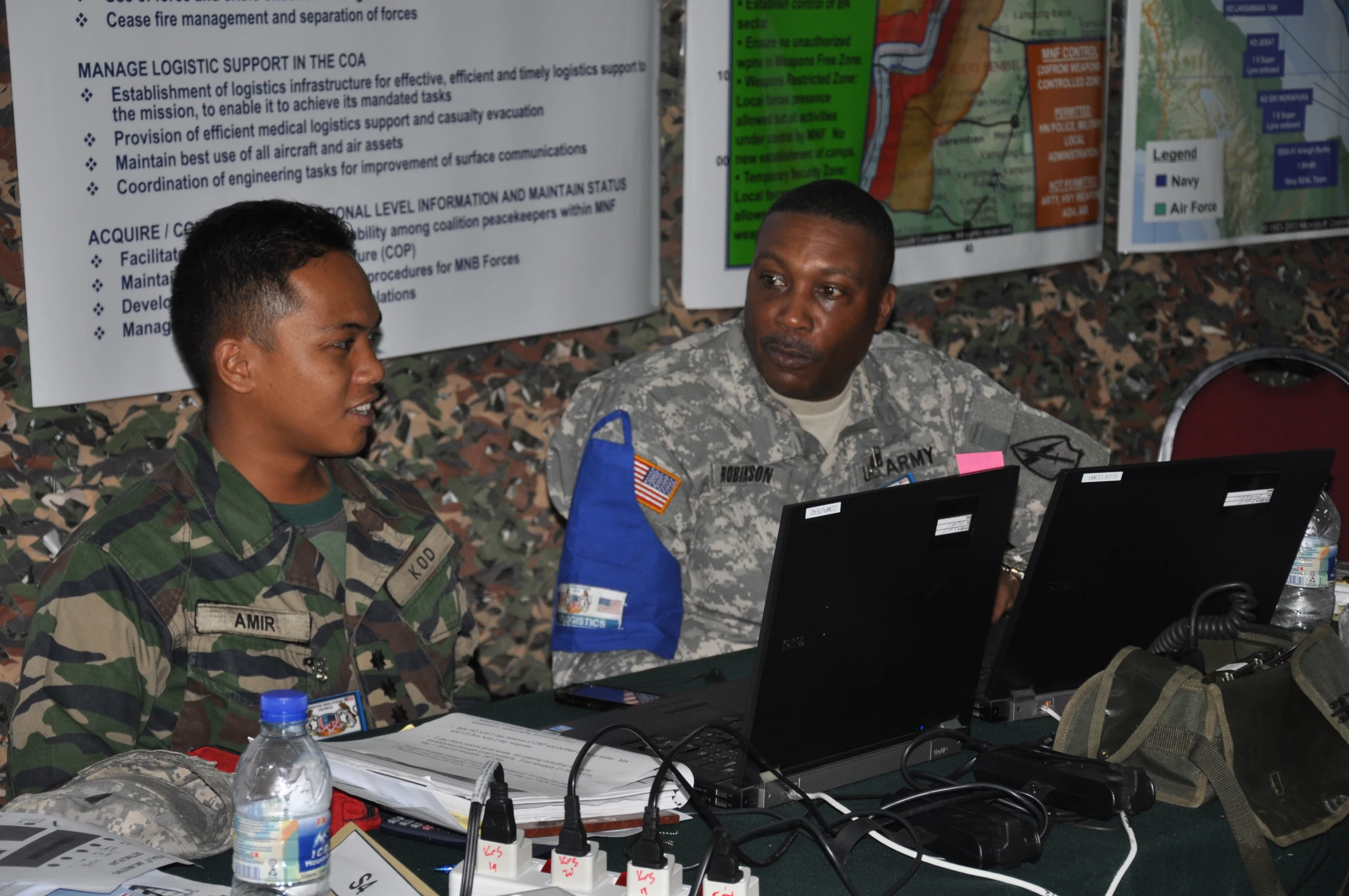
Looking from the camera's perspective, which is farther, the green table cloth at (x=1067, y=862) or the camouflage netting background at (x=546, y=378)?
the camouflage netting background at (x=546, y=378)

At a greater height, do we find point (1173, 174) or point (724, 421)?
point (1173, 174)

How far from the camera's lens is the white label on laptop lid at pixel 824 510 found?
1365 mm

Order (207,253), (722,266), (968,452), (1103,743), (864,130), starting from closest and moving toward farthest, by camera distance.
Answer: (1103,743) < (207,253) < (968,452) < (722,266) < (864,130)

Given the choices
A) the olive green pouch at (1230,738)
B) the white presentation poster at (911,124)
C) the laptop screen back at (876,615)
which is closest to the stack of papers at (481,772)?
the laptop screen back at (876,615)

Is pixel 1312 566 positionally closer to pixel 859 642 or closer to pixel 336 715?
pixel 859 642

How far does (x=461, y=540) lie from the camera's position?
113 inches

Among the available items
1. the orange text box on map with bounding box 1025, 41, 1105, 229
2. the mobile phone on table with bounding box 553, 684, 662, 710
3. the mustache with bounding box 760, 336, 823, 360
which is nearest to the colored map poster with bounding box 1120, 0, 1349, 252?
the orange text box on map with bounding box 1025, 41, 1105, 229

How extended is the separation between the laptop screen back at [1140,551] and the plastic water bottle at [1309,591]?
0.71 feet

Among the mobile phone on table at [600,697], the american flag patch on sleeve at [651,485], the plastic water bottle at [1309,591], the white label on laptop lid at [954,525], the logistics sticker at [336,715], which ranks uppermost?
the white label on laptop lid at [954,525]

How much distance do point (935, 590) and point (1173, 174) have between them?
285cm

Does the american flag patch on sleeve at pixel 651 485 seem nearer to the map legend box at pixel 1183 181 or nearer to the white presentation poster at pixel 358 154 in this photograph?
the white presentation poster at pixel 358 154

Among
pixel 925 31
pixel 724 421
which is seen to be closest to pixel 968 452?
A: pixel 724 421

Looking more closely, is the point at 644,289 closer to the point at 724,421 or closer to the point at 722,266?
the point at 722,266

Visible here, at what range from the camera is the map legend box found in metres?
3.96
